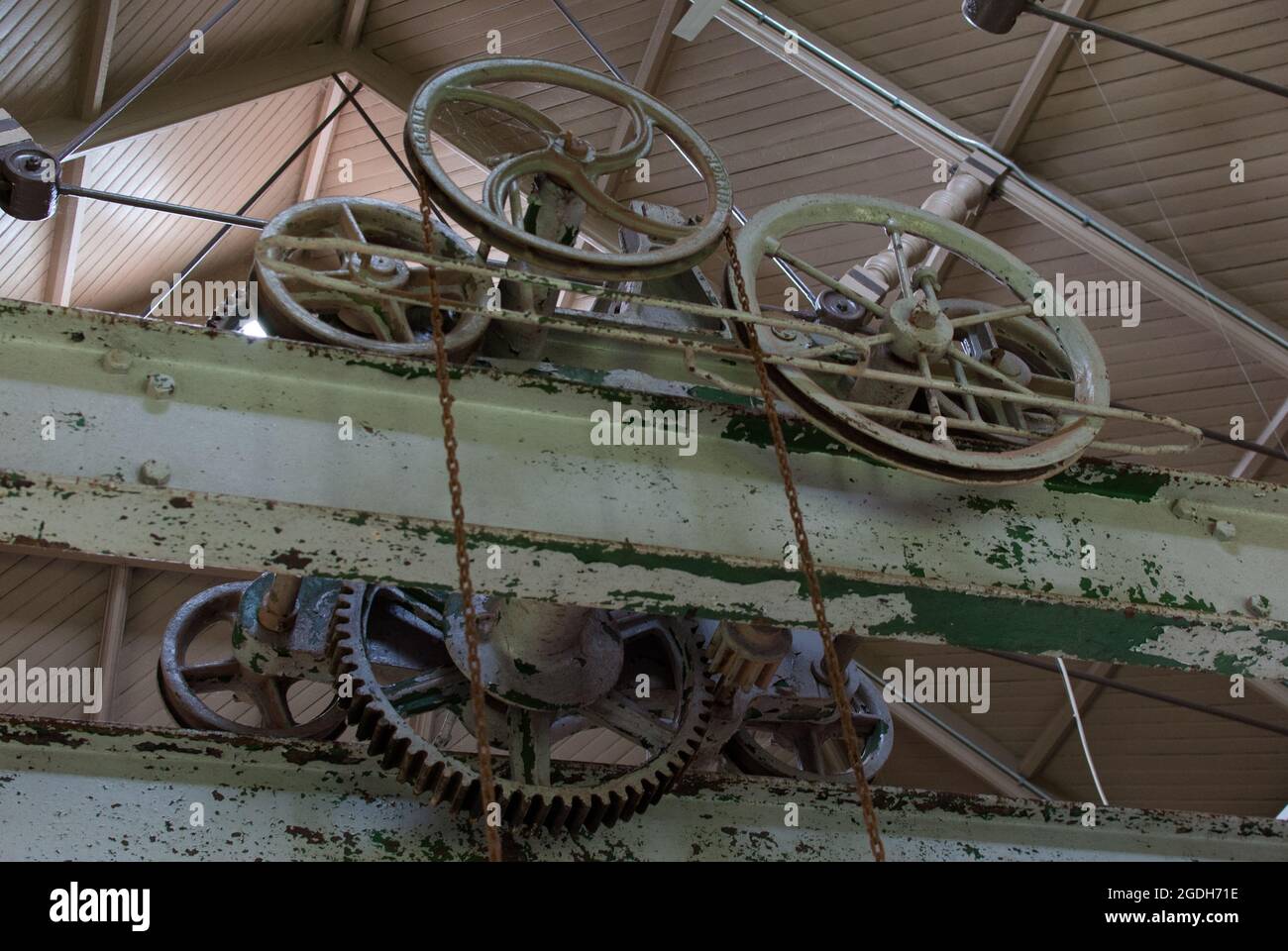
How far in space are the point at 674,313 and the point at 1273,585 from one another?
Result: 1.81 m

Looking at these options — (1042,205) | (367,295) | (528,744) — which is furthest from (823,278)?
(1042,205)

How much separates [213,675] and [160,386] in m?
1.90

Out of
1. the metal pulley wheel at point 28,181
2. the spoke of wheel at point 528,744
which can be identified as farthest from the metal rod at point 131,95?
the spoke of wheel at point 528,744

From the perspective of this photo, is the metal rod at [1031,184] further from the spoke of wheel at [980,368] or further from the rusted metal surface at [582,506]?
the spoke of wheel at [980,368]

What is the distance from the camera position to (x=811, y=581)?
267cm

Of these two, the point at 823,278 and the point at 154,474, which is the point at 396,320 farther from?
the point at 823,278

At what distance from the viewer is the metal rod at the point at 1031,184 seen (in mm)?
7000

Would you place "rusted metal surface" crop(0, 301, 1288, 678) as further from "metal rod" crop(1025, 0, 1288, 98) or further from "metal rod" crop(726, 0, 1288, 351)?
"metal rod" crop(726, 0, 1288, 351)

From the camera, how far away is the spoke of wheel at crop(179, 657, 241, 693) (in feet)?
14.5

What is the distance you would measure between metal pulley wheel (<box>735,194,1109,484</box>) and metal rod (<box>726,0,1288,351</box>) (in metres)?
3.38

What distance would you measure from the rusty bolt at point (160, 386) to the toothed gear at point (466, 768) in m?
1.10

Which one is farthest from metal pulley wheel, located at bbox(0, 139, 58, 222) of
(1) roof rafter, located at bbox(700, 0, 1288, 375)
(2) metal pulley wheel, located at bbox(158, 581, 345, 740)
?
(1) roof rafter, located at bbox(700, 0, 1288, 375)

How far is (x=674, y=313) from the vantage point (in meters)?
3.88
